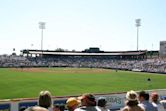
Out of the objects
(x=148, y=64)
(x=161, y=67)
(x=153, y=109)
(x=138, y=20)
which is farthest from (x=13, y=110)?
(x=138, y=20)

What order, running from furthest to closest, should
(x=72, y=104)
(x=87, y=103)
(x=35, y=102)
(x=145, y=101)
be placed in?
(x=35, y=102), (x=145, y=101), (x=72, y=104), (x=87, y=103)

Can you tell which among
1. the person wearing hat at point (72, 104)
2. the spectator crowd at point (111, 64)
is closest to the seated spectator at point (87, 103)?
the person wearing hat at point (72, 104)

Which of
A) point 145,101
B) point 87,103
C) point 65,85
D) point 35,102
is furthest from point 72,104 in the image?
point 65,85

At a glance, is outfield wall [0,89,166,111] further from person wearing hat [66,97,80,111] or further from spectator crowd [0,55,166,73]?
spectator crowd [0,55,166,73]

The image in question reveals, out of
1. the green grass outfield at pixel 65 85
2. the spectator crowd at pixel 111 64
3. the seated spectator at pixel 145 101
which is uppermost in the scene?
the seated spectator at pixel 145 101

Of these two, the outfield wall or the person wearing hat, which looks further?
the outfield wall

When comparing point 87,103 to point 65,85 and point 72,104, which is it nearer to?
point 72,104

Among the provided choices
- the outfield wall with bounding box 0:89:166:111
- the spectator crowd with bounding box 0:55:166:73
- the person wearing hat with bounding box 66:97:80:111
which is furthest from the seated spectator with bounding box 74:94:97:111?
the spectator crowd with bounding box 0:55:166:73

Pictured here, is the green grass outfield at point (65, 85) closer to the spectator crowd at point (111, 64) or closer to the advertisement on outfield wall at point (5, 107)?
the advertisement on outfield wall at point (5, 107)

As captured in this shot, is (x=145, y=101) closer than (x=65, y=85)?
Yes

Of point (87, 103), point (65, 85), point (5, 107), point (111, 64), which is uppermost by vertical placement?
point (87, 103)

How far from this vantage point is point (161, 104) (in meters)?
8.95

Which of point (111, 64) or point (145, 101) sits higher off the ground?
point (145, 101)

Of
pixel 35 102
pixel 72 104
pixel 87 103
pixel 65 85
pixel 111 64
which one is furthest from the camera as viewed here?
pixel 111 64
